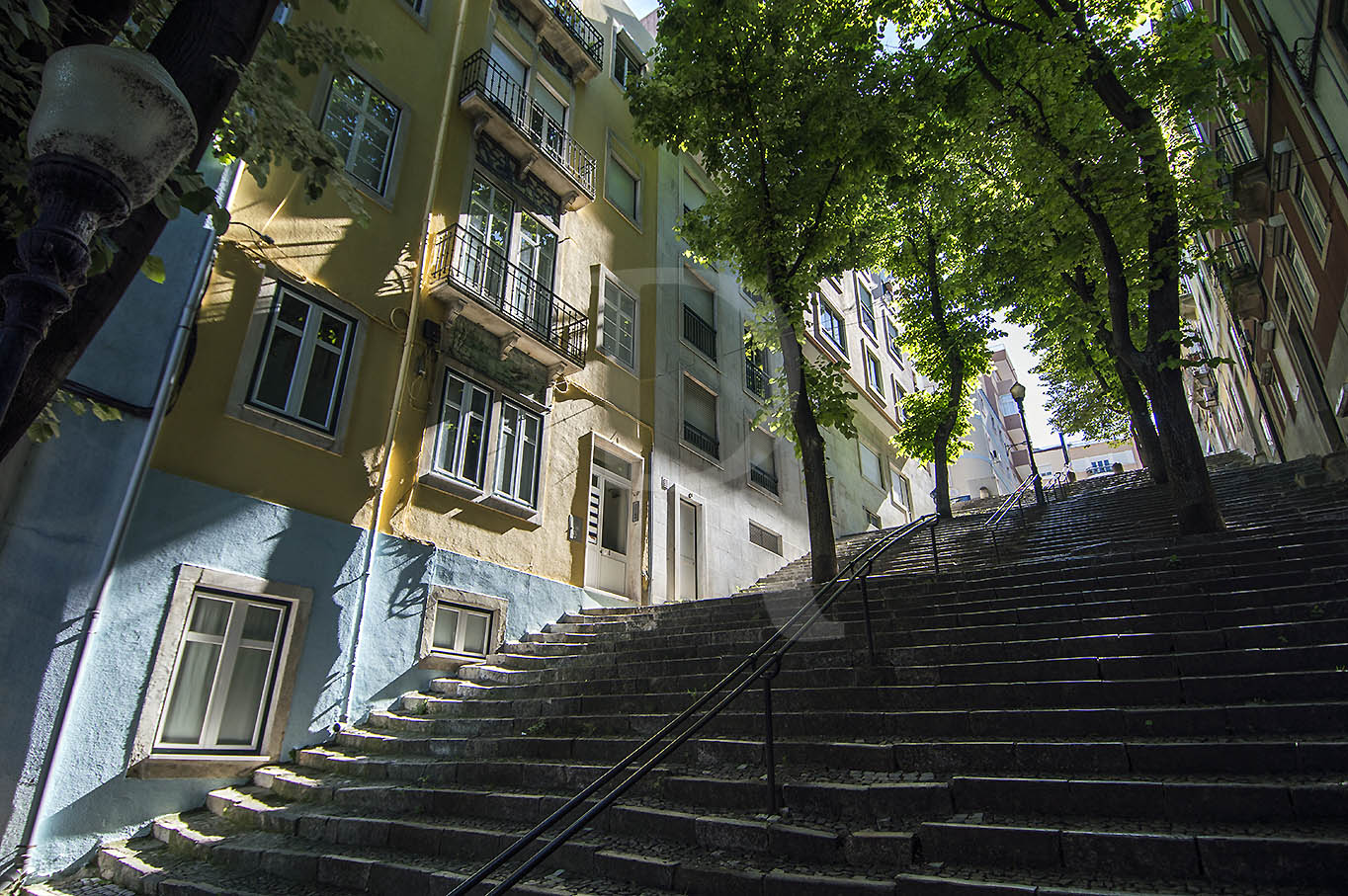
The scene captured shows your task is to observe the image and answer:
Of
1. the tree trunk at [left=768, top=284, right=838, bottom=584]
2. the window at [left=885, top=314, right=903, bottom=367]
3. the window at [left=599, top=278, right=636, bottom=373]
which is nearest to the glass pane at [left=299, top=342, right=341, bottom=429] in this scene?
the window at [left=599, top=278, right=636, bottom=373]

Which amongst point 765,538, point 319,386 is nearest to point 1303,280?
point 765,538

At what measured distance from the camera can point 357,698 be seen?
318 inches

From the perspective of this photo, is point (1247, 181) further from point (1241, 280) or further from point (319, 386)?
point (319, 386)

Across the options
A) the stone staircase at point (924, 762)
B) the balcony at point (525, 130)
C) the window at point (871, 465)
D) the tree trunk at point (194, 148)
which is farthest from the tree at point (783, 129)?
the window at point (871, 465)

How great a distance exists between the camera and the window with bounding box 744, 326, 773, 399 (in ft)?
61.1

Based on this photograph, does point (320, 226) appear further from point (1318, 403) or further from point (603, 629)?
point (1318, 403)

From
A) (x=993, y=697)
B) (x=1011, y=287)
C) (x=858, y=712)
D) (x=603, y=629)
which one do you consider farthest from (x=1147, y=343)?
(x=603, y=629)

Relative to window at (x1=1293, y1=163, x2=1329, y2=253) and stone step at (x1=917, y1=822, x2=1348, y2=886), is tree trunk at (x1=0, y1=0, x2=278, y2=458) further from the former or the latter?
window at (x1=1293, y1=163, x2=1329, y2=253)

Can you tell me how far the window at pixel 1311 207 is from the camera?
1095cm

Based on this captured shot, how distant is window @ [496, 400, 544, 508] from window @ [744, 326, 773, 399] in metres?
8.24

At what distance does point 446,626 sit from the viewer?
9422 millimetres

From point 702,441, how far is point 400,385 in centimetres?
790

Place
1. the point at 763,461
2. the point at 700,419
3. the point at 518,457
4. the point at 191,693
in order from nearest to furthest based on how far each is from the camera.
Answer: the point at 191,693 → the point at 518,457 → the point at 700,419 → the point at 763,461

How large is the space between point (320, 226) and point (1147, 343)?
11.3 metres
